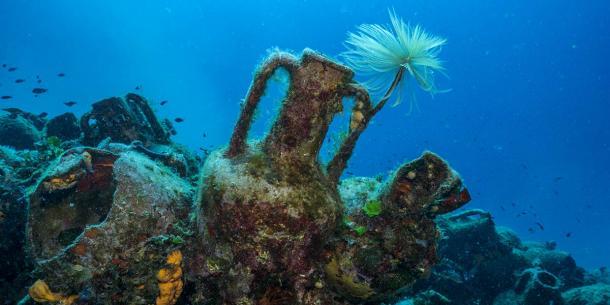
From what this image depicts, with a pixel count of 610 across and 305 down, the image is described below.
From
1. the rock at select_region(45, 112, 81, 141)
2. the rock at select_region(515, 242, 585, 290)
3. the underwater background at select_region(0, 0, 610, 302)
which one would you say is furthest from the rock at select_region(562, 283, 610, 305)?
the underwater background at select_region(0, 0, 610, 302)

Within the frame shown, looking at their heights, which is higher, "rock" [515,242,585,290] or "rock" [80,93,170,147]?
"rock" [515,242,585,290]

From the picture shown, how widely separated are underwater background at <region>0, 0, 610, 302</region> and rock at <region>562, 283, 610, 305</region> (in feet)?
284

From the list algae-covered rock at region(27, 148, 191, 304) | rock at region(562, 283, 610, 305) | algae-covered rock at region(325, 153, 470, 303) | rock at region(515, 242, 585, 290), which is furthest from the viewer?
rock at region(515, 242, 585, 290)

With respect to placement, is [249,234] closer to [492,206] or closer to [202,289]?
[202,289]

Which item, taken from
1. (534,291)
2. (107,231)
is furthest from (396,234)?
(534,291)

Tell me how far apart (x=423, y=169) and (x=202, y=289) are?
2525mm

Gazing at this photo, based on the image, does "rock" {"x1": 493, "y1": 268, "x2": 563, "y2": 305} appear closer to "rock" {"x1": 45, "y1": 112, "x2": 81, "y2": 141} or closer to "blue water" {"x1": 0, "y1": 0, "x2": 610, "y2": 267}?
"rock" {"x1": 45, "y1": 112, "x2": 81, "y2": 141}

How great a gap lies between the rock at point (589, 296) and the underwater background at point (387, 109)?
284ft

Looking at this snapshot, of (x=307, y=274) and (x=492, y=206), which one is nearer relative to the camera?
(x=307, y=274)

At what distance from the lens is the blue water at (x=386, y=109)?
9794 cm

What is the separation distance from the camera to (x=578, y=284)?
11672 mm

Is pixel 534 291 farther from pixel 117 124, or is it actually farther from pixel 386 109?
pixel 386 109

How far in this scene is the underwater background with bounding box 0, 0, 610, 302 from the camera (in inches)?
3834

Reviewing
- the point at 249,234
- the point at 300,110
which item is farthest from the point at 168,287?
the point at 300,110
